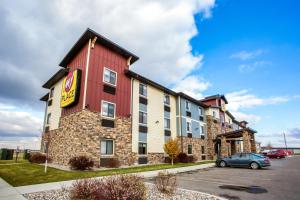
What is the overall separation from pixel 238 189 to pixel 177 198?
3.93 m

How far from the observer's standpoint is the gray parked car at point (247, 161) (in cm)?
1972

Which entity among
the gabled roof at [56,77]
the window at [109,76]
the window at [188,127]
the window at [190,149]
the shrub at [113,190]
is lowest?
the shrub at [113,190]

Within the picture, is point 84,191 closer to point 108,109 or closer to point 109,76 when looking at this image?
point 108,109

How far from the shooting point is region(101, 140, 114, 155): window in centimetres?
1819

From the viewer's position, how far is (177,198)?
7.70 m

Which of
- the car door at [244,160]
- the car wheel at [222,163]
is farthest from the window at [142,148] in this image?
the car door at [244,160]

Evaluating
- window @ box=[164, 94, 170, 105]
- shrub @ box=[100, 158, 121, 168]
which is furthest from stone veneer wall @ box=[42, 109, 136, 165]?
window @ box=[164, 94, 170, 105]

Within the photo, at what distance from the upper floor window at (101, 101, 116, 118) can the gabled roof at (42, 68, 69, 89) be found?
692 cm

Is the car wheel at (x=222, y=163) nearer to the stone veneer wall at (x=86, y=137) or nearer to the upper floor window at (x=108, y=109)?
the stone veneer wall at (x=86, y=137)

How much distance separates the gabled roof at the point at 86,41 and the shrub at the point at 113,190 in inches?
623

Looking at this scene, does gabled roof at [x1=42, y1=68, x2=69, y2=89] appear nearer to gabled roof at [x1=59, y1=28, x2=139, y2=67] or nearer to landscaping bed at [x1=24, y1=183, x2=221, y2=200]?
gabled roof at [x1=59, y1=28, x2=139, y2=67]

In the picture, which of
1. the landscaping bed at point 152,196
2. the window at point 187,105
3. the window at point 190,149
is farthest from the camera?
the window at point 187,105

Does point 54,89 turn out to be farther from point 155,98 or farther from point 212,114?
point 212,114

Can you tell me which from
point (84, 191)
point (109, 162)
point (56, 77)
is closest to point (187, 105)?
point (109, 162)
